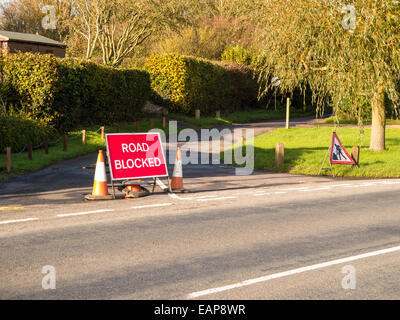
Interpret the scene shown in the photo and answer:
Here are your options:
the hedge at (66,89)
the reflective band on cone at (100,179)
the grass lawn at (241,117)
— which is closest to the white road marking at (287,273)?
the reflective band on cone at (100,179)

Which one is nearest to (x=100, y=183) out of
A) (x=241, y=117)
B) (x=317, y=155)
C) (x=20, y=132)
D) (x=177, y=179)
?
(x=177, y=179)

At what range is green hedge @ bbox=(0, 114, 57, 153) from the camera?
18.3 m

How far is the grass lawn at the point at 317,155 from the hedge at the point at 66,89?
7994 mm

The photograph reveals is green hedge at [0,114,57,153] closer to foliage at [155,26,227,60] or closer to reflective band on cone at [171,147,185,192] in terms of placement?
reflective band on cone at [171,147,185,192]

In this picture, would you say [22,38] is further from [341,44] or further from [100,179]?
[100,179]

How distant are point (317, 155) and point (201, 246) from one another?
501 inches

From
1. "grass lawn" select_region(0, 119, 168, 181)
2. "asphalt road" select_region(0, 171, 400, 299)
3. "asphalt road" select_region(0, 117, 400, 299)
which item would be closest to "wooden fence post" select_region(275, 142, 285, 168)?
"asphalt road" select_region(0, 117, 400, 299)

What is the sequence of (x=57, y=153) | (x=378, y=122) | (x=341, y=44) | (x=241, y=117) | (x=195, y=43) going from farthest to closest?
(x=195, y=43), (x=241, y=117), (x=378, y=122), (x=57, y=153), (x=341, y=44)

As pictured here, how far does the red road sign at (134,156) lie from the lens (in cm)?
1116

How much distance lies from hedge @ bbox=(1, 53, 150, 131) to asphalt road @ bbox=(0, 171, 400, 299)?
→ 37.7 ft

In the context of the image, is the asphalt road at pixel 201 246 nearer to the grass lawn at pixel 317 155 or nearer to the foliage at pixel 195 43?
the grass lawn at pixel 317 155

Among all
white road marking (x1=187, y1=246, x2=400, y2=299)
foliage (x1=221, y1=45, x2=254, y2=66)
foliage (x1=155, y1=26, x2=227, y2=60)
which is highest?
foliage (x1=155, y1=26, x2=227, y2=60)

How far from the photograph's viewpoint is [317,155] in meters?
19.2
